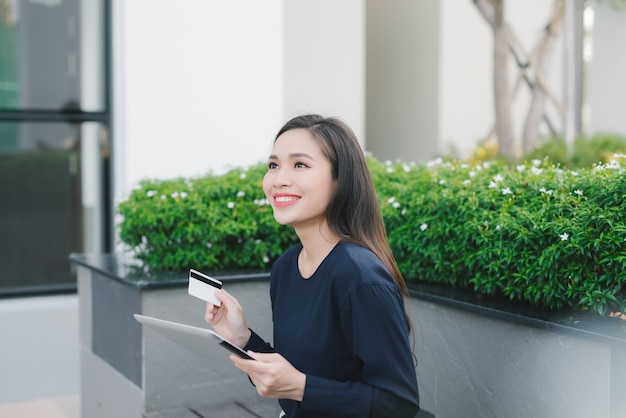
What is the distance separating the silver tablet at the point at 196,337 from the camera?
1850 millimetres

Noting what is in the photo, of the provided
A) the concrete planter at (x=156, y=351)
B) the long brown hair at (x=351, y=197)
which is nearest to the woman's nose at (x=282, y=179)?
the long brown hair at (x=351, y=197)

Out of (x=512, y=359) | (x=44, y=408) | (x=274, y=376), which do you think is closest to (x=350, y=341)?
(x=274, y=376)

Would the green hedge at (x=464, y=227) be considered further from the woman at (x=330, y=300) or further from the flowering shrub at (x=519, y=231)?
the woman at (x=330, y=300)

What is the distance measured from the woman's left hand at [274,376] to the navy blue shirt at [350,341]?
0.03m

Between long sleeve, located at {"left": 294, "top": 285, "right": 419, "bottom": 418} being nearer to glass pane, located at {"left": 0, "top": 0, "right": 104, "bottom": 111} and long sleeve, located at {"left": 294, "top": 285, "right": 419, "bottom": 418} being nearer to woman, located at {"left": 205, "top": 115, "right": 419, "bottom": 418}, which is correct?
woman, located at {"left": 205, "top": 115, "right": 419, "bottom": 418}

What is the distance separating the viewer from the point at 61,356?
5094mm

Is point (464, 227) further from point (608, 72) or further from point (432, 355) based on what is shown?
point (608, 72)

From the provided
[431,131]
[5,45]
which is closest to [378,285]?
[5,45]

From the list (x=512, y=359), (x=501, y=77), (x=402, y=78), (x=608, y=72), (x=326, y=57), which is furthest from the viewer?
(x=608, y=72)

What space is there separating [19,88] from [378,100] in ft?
19.4

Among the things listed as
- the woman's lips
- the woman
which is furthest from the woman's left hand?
the woman's lips

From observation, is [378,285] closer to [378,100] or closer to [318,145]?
[318,145]

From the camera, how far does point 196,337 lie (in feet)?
6.29

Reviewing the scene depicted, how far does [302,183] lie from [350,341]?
418 mm
